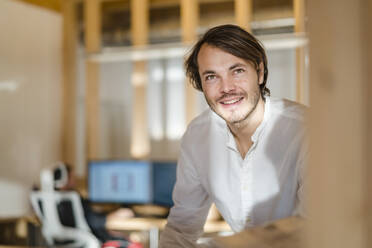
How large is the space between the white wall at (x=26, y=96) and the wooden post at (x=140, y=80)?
25.4 inches

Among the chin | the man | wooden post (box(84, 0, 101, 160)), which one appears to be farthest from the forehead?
wooden post (box(84, 0, 101, 160))

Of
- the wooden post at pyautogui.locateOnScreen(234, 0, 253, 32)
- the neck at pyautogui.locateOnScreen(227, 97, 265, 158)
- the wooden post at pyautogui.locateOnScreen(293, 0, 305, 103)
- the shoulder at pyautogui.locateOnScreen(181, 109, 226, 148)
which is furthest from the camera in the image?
the wooden post at pyautogui.locateOnScreen(234, 0, 253, 32)

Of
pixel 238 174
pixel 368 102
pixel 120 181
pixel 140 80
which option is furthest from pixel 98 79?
pixel 368 102

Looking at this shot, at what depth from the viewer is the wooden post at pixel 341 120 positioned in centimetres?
39

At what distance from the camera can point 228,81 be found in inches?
38.1

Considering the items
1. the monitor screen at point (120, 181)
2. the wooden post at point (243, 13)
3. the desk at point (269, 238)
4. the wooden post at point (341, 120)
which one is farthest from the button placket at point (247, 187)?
the monitor screen at point (120, 181)

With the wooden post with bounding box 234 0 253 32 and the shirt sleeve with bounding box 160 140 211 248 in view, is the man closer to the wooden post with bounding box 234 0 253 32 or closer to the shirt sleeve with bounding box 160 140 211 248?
the shirt sleeve with bounding box 160 140 211 248

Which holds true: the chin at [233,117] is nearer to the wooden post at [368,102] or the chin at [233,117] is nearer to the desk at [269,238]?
the desk at [269,238]

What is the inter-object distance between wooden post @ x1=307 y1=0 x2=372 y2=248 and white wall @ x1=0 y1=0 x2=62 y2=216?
8.72ft

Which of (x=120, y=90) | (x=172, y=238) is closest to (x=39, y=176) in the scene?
(x=120, y=90)

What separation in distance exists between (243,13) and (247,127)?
186 centimetres

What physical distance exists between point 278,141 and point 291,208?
17 centimetres

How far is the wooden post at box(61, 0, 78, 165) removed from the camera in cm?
336

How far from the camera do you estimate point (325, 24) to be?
0.39 meters
